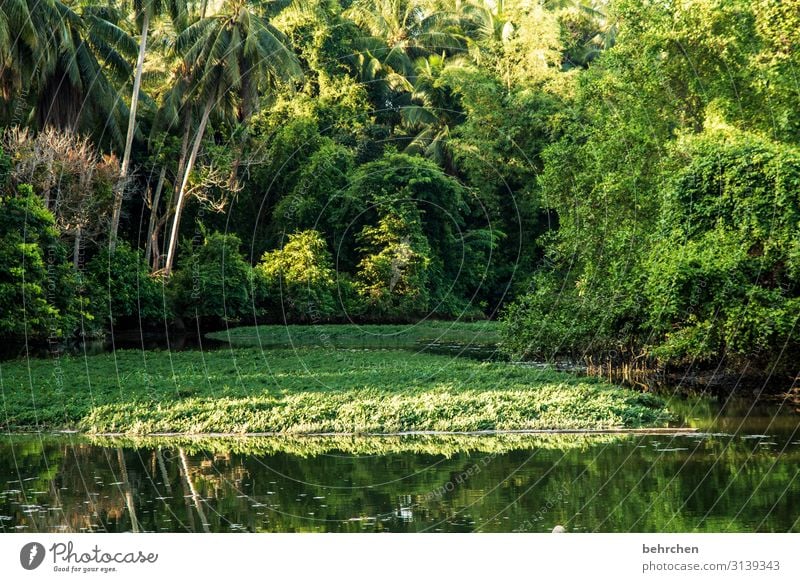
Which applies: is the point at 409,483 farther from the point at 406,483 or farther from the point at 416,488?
the point at 416,488

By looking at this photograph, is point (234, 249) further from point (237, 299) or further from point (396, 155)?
point (396, 155)

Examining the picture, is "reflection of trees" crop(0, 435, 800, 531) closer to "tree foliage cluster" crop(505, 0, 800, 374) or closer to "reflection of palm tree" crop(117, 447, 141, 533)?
"reflection of palm tree" crop(117, 447, 141, 533)

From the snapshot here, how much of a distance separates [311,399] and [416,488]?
18.7 ft

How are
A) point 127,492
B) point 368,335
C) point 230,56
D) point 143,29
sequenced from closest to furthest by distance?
point 127,492
point 143,29
point 230,56
point 368,335

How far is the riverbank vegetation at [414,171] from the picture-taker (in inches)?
751

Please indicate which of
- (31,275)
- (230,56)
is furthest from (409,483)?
(230,56)

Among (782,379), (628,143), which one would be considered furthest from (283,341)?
(782,379)

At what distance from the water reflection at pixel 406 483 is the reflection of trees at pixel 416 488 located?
2 cm

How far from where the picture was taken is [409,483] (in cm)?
1154

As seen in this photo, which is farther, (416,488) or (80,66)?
(80,66)

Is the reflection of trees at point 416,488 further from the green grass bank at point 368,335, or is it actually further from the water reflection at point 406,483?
the green grass bank at point 368,335

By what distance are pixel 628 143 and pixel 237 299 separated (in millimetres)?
19044

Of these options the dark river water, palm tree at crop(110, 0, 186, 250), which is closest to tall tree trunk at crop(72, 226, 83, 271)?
palm tree at crop(110, 0, 186, 250)

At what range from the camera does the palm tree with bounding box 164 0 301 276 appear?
34156mm
